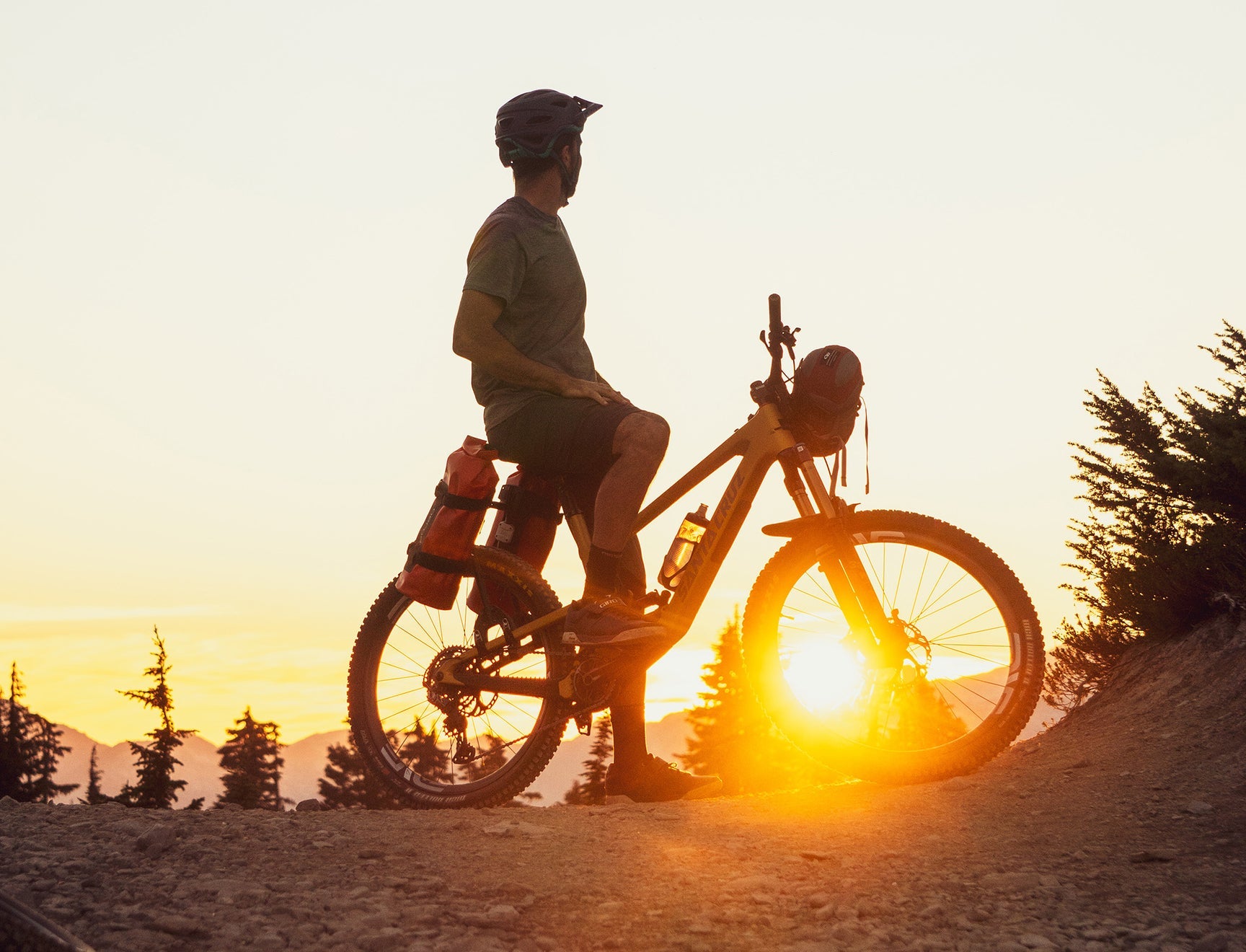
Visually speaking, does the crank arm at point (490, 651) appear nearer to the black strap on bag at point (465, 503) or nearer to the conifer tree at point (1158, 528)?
the black strap on bag at point (465, 503)

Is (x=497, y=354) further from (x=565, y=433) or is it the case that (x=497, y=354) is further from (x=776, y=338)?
(x=776, y=338)

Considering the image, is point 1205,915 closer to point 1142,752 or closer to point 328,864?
point 1142,752

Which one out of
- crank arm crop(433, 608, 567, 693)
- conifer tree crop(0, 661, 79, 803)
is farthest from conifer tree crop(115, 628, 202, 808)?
crank arm crop(433, 608, 567, 693)

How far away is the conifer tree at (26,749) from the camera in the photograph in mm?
28438

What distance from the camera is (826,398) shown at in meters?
4.92

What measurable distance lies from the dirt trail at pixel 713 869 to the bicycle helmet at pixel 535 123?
3164 mm

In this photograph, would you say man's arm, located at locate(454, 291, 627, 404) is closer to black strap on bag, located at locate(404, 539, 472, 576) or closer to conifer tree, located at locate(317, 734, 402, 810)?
black strap on bag, located at locate(404, 539, 472, 576)

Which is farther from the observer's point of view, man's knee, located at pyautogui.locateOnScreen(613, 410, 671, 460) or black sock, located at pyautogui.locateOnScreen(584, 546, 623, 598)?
black sock, located at pyautogui.locateOnScreen(584, 546, 623, 598)

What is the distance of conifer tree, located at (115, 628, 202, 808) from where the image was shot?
22.5m

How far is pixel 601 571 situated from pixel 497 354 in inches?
45.0

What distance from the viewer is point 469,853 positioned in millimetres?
3793

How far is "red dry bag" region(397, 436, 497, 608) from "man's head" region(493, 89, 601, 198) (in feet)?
4.68

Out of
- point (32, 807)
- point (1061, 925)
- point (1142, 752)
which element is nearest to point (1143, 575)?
point (1142, 752)

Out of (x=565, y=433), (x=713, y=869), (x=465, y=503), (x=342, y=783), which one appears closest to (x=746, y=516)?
(x=565, y=433)
